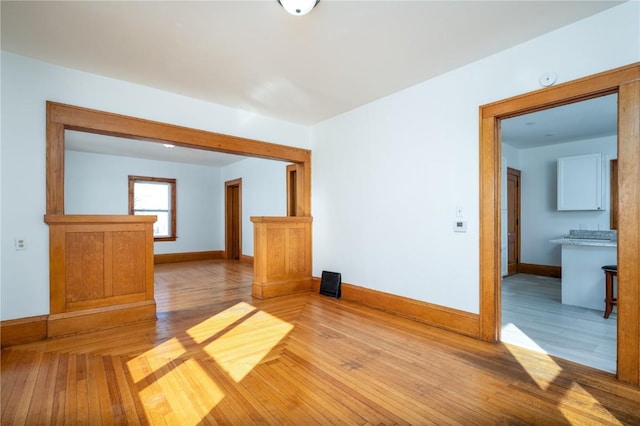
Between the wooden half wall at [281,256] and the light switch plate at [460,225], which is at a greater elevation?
the light switch plate at [460,225]

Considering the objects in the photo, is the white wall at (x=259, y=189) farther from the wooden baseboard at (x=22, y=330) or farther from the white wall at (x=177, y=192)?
the wooden baseboard at (x=22, y=330)

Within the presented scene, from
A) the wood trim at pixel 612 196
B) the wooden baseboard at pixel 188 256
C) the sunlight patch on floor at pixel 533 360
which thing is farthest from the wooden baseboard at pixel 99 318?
the wood trim at pixel 612 196

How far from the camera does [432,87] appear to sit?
3.49 meters

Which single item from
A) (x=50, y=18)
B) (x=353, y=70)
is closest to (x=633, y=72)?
(x=353, y=70)

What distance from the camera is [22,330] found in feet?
9.58

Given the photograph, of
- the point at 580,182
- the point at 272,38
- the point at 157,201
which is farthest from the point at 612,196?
the point at 157,201

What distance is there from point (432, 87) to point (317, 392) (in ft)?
10.7

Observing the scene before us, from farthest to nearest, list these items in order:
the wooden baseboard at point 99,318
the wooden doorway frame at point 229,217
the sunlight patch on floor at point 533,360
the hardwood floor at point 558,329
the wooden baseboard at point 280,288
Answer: the wooden doorway frame at point 229,217 < the wooden baseboard at point 280,288 < the wooden baseboard at point 99,318 < the hardwood floor at point 558,329 < the sunlight patch on floor at point 533,360

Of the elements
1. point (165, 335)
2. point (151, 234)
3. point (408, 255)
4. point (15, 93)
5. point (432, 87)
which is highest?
point (432, 87)

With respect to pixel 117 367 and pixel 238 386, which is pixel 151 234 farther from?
pixel 238 386

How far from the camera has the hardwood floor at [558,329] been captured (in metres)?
2.70

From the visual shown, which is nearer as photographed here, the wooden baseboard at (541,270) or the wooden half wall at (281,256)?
the wooden half wall at (281,256)

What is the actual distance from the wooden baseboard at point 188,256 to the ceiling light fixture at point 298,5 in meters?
7.54

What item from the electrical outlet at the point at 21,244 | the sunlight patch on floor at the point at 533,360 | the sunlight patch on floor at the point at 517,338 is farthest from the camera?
the electrical outlet at the point at 21,244
